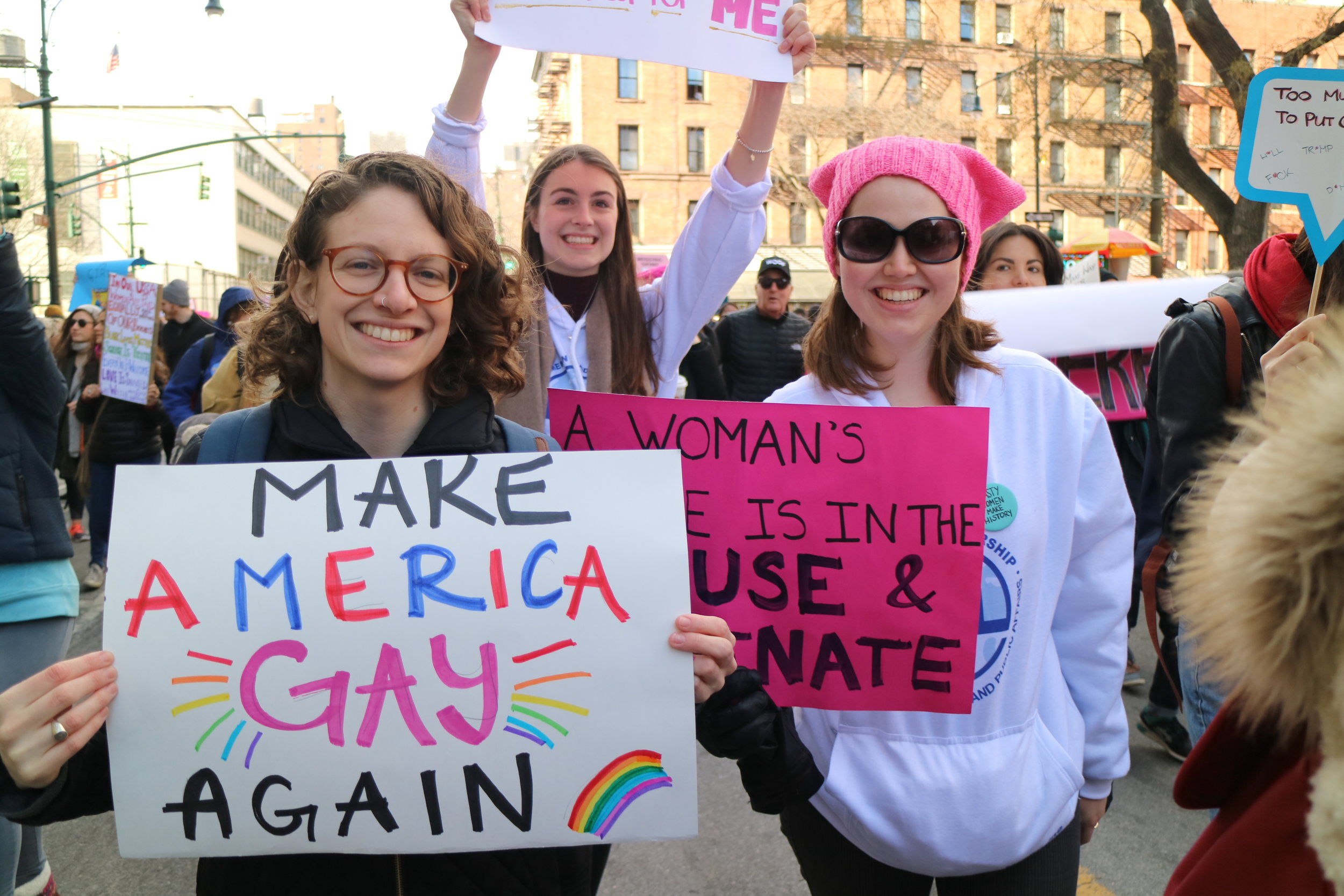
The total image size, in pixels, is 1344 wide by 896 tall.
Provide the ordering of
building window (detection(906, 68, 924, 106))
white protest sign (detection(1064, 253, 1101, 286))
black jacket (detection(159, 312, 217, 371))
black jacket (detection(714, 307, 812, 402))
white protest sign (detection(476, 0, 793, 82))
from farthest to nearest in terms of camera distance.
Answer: building window (detection(906, 68, 924, 106)) < black jacket (detection(159, 312, 217, 371)) < black jacket (detection(714, 307, 812, 402)) < white protest sign (detection(1064, 253, 1101, 286)) < white protest sign (detection(476, 0, 793, 82))

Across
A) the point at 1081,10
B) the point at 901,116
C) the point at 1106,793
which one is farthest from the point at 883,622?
the point at 1081,10

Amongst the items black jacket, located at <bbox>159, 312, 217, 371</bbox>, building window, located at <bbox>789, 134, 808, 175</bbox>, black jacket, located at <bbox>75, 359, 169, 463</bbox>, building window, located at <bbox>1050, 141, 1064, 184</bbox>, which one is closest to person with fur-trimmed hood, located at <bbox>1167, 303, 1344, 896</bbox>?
black jacket, located at <bbox>75, 359, 169, 463</bbox>

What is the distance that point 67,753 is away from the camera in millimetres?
1296

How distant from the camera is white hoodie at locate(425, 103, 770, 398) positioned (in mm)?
2393

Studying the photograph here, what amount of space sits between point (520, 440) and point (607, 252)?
1165 mm

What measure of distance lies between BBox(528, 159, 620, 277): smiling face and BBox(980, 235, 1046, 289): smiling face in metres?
2.51

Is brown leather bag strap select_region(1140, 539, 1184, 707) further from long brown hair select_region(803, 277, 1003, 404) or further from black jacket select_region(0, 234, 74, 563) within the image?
black jacket select_region(0, 234, 74, 563)

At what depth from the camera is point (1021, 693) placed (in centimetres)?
170

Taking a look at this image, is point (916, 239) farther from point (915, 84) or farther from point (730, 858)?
point (915, 84)

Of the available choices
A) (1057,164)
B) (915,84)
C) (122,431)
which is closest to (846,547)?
(122,431)

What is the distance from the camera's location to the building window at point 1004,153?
4091 cm

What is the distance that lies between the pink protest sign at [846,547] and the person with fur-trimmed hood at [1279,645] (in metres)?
0.76

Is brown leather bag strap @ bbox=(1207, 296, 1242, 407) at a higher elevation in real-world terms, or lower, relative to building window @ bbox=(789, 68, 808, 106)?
lower

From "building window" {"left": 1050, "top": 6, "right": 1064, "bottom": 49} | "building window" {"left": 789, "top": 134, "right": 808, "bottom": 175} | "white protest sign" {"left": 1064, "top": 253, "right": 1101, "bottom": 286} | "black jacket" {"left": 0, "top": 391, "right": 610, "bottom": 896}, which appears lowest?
"black jacket" {"left": 0, "top": 391, "right": 610, "bottom": 896}
